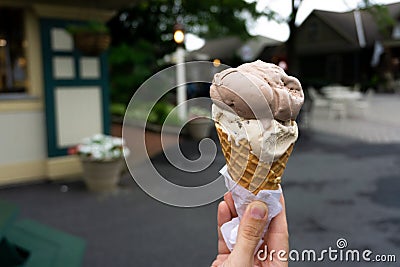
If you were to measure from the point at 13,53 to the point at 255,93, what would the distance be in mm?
5704

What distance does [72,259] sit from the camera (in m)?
3.47

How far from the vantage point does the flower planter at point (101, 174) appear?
209 inches

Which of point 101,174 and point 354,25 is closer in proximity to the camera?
point 101,174

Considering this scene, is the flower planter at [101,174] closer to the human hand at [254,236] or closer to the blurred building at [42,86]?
the blurred building at [42,86]

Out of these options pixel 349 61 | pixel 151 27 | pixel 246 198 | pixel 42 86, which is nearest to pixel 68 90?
pixel 42 86

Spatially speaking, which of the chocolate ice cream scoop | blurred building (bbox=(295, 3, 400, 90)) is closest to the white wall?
the chocolate ice cream scoop

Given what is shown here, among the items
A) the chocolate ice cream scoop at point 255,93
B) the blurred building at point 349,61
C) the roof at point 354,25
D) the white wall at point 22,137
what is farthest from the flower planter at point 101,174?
the blurred building at point 349,61

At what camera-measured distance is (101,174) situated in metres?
5.36

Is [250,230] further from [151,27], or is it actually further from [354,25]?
[354,25]

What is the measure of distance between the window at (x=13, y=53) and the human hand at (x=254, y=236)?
5320 mm

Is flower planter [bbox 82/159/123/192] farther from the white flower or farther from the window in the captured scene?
the window

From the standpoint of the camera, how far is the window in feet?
18.7

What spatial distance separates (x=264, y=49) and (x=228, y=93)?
12.3 meters

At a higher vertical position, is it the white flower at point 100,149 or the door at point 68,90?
the door at point 68,90
